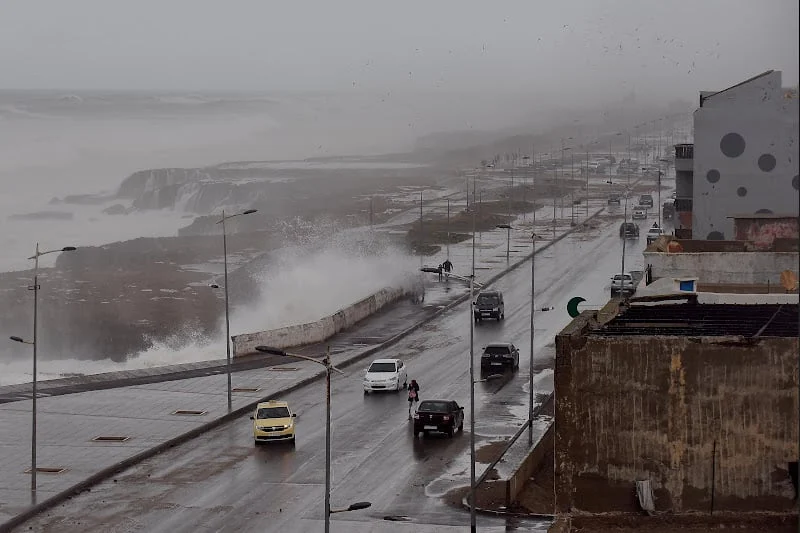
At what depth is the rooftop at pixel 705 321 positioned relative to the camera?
89.5 feet

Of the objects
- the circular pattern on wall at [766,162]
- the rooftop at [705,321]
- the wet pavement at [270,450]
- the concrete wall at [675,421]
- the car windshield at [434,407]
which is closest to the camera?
the concrete wall at [675,421]

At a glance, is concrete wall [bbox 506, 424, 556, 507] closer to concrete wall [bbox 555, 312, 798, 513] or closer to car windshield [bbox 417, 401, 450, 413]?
car windshield [bbox 417, 401, 450, 413]

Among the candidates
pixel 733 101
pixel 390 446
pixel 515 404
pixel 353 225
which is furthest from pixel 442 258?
pixel 390 446

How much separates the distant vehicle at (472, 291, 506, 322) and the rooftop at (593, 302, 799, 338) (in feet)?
150

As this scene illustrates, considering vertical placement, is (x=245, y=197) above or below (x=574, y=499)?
above

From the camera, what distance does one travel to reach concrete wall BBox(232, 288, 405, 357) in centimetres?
6762

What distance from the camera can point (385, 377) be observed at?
5903 cm

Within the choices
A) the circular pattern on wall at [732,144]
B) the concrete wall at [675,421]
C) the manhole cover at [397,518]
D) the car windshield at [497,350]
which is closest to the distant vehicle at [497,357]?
the car windshield at [497,350]

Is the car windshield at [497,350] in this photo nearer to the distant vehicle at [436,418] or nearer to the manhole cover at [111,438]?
the distant vehicle at [436,418]

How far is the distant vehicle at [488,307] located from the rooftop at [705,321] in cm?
4577

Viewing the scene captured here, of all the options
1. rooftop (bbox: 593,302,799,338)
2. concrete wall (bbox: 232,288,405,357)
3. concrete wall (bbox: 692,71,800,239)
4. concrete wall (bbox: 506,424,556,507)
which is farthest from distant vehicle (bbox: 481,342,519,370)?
rooftop (bbox: 593,302,799,338)

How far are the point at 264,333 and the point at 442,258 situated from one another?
43.3m

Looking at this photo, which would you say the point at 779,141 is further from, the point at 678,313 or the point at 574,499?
the point at 574,499

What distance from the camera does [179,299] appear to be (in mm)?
93938
